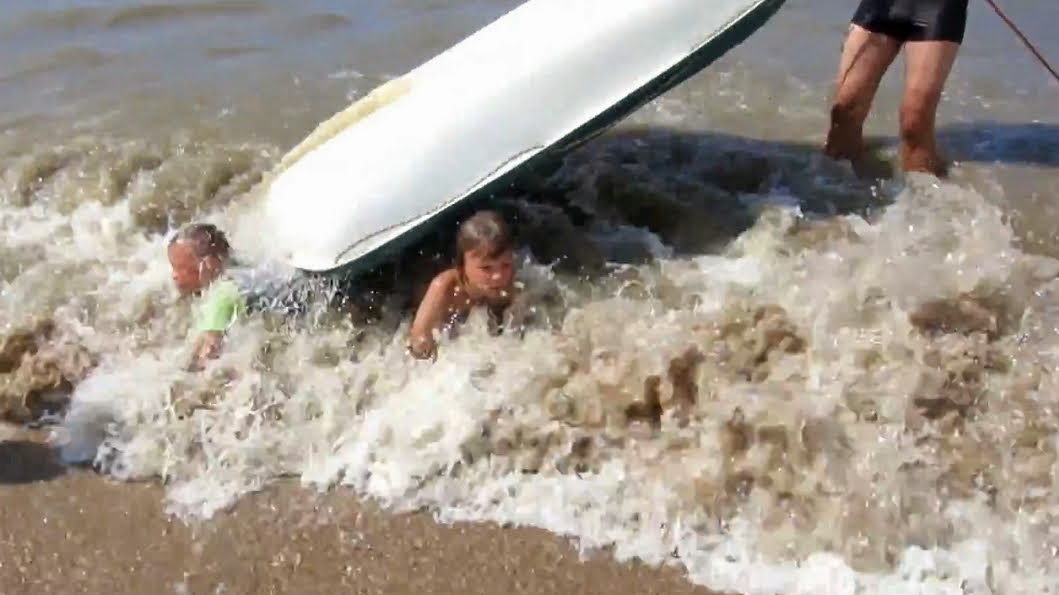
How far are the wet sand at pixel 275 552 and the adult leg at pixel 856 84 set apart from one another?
2.94 m

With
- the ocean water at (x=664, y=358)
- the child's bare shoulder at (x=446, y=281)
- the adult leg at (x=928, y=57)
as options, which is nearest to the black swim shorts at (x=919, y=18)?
the adult leg at (x=928, y=57)

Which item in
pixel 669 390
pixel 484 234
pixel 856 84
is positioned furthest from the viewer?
pixel 856 84

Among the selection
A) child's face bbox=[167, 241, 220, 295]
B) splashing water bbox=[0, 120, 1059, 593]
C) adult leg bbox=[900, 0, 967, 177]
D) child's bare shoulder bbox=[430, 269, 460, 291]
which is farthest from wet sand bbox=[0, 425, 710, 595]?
adult leg bbox=[900, 0, 967, 177]

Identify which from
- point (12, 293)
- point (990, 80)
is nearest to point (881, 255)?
point (990, 80)

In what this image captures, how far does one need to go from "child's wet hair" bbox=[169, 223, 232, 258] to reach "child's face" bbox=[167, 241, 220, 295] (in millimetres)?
16

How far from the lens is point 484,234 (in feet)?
12.9

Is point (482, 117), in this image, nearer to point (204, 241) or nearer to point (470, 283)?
point (470, 283)

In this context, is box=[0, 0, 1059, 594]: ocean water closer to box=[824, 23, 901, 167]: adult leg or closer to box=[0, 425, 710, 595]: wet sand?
box=[0, 425, 710, 595]: wet sand

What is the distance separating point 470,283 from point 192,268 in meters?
1.05

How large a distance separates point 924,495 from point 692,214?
1936mm

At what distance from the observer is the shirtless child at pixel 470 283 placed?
3.93 metres

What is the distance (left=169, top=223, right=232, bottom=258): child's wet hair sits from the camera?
164 inches

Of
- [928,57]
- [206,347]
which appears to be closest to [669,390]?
[206,347]

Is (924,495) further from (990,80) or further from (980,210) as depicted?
(990,80)
